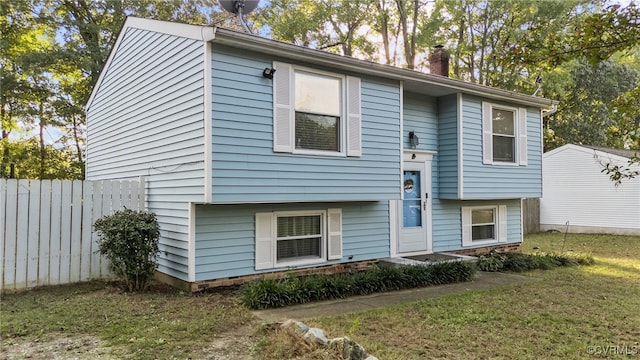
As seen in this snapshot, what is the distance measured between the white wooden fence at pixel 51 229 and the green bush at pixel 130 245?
2.83 ft

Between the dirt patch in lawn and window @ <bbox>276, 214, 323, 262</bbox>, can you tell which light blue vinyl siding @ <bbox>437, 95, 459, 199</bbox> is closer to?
window @ <bbox>276, 214, 323, 262</bbox>

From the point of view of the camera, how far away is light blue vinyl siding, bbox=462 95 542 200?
949 centimetres

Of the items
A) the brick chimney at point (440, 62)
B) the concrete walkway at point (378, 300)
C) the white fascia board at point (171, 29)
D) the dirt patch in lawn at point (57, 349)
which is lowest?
the concrete walkway at point (378, 300)

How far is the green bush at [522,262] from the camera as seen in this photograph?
28.5 feet

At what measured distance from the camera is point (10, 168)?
16.8 metres

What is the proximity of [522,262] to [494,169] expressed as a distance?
7.35ft

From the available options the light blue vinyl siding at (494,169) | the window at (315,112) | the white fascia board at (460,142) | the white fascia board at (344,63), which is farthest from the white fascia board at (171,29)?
the light blue vinyl siding at (494,169)

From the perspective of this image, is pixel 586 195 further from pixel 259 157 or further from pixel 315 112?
pixel 259 157

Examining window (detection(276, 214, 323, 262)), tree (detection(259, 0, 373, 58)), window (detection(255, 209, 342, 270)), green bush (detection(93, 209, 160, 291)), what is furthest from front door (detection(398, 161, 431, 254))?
tree (detection(259, 0, 373, 58))

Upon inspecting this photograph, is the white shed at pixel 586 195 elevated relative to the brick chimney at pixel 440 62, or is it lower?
lower

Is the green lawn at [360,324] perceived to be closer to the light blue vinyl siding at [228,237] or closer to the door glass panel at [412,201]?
the light blue vinyl siding at [228,237]

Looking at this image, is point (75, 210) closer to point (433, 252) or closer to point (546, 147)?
point (433, 252)

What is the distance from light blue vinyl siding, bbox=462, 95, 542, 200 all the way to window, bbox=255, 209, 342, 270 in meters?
3.46

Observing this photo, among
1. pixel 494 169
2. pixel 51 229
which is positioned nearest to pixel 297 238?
pixel 51 229
